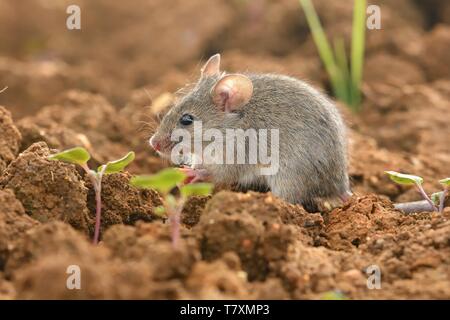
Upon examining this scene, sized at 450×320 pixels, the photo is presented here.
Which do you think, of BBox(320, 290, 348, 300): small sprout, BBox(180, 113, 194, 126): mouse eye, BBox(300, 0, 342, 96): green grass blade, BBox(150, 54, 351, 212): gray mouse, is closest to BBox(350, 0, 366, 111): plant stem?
BBox(300, 0, 342, 96): green grass blade

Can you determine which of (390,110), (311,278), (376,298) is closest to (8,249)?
(311,278)

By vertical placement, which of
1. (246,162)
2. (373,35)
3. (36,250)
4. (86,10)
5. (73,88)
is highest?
(86,10)

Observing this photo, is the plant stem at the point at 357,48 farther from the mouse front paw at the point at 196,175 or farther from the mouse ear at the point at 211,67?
the mouse front paw at the point at 196,175

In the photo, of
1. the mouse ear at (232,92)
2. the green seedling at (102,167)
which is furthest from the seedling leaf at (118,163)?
the mouse ear at (232,92)

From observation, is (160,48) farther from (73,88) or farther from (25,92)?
(25,92)

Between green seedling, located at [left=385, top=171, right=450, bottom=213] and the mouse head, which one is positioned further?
the mouse head

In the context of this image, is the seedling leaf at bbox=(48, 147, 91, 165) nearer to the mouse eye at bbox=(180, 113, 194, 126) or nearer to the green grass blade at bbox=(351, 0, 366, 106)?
the mouse eye at bbox=(180, 113, 194, 126)
